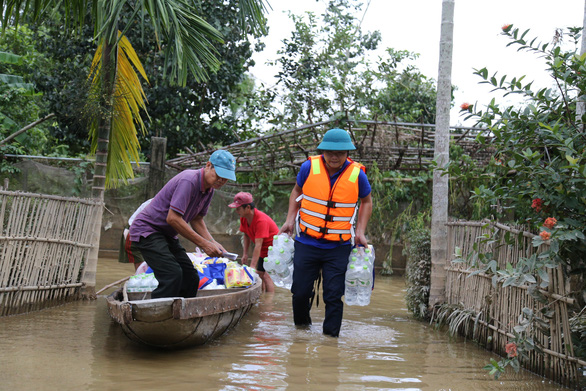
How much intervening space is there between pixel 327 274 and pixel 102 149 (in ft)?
12.6

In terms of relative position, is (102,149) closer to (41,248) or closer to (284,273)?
(41,248)

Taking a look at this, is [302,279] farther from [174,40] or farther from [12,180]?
[12,180]

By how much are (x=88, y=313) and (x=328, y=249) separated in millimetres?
3019

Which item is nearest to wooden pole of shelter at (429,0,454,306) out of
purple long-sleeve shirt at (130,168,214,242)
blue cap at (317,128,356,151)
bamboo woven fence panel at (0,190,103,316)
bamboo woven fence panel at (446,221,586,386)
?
bamboo woven fence panel at (446,221,586,386)

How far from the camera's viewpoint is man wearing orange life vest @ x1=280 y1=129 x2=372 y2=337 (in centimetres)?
602

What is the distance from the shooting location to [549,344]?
470cm

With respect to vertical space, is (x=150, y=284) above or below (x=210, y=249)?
below

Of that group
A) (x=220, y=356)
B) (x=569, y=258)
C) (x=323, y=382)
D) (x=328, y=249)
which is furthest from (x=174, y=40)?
(x=569, y=258)

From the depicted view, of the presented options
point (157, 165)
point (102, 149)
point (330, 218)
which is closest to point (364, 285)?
point (330, 218)

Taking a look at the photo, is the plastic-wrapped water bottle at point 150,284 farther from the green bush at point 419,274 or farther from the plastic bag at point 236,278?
the green bush at point 419,274

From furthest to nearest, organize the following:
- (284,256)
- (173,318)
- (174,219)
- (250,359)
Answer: (284,256)
(174,219)
(250,359)
(173,318)

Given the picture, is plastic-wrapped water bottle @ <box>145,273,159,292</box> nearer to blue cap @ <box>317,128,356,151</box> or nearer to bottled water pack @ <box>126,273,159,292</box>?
bottled water pack @ <box>126,273,159,292</box>

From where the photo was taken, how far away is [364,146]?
12.6m

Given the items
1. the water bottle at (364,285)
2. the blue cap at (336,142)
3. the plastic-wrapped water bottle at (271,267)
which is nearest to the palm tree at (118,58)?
the blue cap at (336,142)
